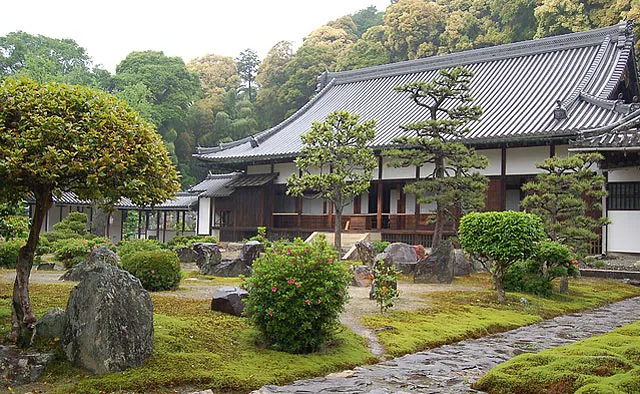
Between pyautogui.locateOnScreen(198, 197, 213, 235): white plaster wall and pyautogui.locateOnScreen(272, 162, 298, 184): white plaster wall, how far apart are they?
18.8ft

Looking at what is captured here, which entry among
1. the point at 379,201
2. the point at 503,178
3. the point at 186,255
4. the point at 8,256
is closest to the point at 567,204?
the point at 503,178

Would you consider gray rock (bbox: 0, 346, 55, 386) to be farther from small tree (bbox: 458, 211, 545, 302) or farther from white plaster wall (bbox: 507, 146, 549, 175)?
white plaster wall (bbox: 507, 146, 549, 175)

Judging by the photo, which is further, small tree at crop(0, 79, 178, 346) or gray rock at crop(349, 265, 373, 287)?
gray rock at crop(349, 265, 373, 287)

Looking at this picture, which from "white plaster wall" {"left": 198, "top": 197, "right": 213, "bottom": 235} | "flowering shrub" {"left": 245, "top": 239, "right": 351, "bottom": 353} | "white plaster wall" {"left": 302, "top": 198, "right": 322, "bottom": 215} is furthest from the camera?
"white plaster wall" {"left": 198, "top": 197, "right": 213, "bottom": 235}

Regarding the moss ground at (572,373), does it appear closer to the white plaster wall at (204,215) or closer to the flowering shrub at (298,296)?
the flowering shrub at (298,296)

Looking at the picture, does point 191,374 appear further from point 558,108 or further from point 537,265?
point 558,108

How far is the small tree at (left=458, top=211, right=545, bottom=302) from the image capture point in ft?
45.9

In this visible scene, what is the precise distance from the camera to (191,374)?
7188 millimetres

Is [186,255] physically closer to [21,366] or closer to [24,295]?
[24,295]

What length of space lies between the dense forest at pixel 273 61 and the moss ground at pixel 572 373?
37.3 metres

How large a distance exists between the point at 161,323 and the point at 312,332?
2.23 m

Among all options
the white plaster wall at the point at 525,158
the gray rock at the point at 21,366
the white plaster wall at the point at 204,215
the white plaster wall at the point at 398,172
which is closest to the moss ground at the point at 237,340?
the gray rock at the point at 21,366

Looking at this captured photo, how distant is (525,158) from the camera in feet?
82.4

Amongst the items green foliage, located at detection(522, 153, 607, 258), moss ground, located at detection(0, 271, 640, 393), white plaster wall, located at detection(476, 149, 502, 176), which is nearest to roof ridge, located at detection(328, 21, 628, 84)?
white plaster wall, located at detection(476, 149, 502, 176)
